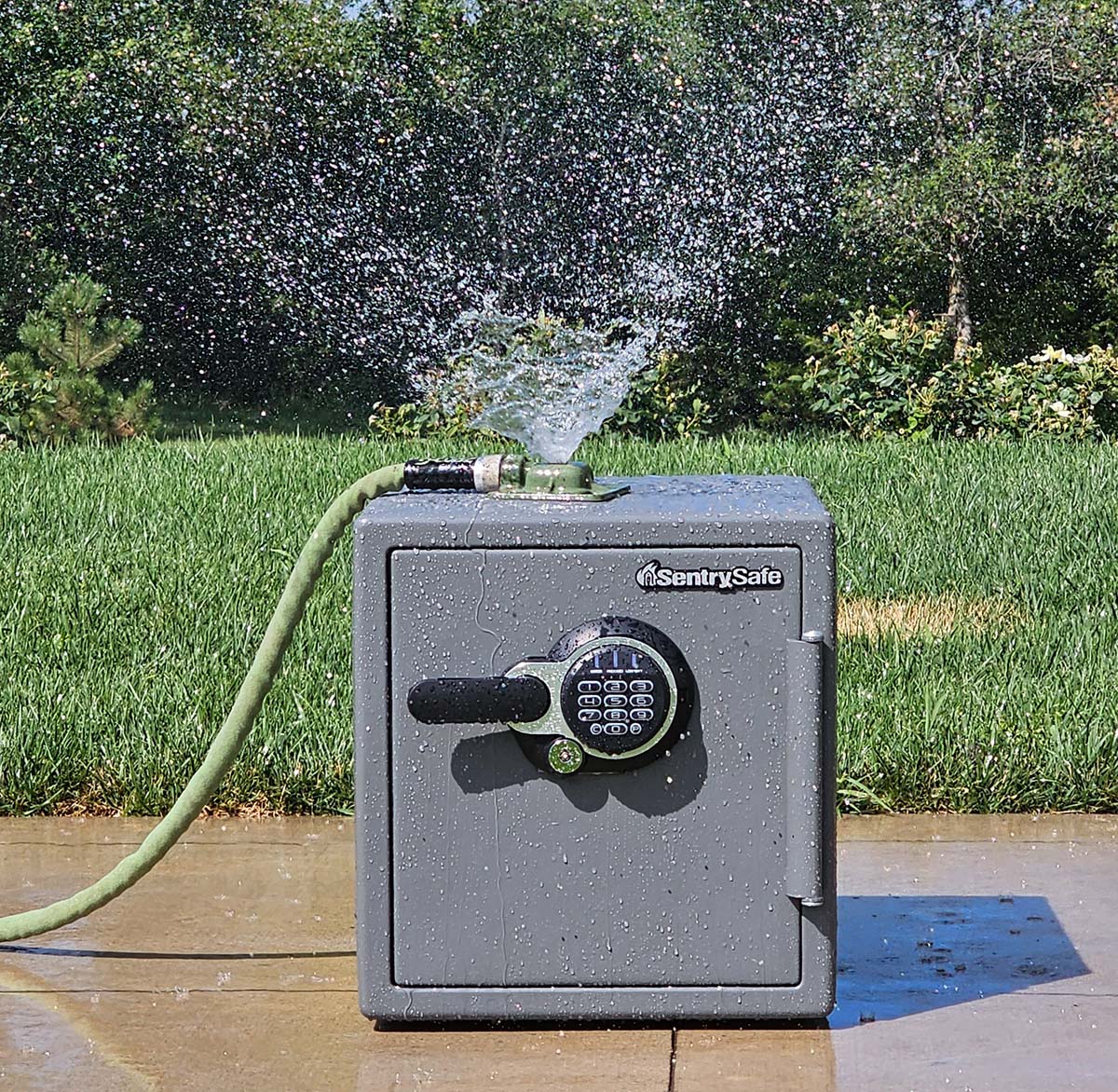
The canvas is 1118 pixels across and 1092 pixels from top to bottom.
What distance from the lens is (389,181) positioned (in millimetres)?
15727

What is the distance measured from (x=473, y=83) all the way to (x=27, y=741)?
41.7 ft

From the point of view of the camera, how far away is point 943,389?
388 inches

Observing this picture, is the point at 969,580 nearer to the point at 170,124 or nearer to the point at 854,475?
the point at 854,475

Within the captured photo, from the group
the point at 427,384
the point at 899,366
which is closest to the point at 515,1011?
the point at 899,366

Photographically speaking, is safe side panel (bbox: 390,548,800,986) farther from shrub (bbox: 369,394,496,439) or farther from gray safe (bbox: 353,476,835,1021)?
shrub (bbox: 369,394,496,439)

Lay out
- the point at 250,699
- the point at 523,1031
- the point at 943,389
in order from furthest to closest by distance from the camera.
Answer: the point at 943,389 → the point at 250,699 → the point at 523,1031

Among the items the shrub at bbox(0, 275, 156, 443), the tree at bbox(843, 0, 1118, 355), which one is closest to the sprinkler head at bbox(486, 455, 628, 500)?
the shrub at bbox(0, 275, 156, 443)

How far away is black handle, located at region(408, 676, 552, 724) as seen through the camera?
7.92 ft

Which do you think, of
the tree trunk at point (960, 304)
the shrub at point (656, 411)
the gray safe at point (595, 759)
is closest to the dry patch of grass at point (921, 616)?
the gray safe at point (595, 759)

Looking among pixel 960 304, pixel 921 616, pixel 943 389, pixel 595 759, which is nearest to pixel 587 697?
pixel 595 759

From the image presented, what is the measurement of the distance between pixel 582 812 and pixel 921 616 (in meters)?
2.78

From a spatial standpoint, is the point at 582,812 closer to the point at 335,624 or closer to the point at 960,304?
the point at 335,624

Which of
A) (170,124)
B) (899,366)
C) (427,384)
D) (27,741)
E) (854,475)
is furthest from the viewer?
(170,124)

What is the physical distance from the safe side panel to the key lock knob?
0.03 metres
